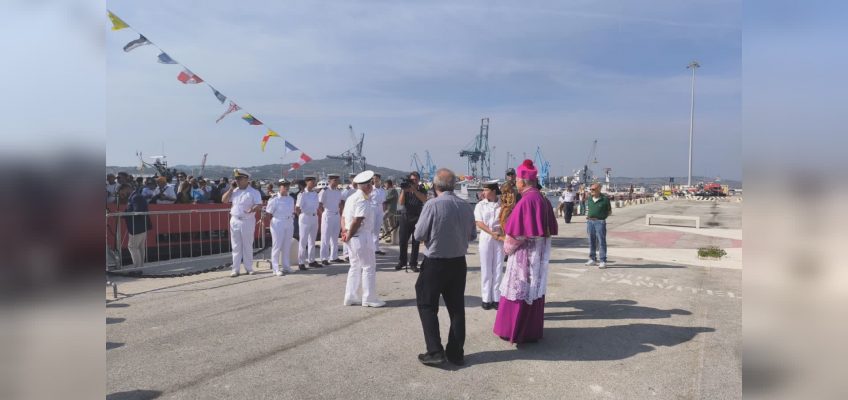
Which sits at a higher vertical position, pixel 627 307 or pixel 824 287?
pixel 824 287

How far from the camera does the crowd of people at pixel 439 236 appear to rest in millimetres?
4621

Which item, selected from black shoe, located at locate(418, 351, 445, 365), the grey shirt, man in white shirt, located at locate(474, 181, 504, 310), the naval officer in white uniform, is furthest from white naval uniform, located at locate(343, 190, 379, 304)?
black shoe, located at locate(418, 351, 445, 365)

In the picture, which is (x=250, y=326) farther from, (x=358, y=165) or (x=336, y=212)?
(x=358, y=165)

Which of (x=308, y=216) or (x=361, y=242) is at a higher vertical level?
(x=308, y=216)

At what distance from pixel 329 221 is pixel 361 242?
3.89 metres

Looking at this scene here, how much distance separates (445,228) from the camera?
4621 mm

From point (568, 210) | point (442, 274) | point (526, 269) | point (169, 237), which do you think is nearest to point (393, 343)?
point (442, 274)

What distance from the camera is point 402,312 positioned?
6297 millimetres

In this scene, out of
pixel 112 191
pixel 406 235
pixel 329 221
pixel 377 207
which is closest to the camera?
pixel 406 235

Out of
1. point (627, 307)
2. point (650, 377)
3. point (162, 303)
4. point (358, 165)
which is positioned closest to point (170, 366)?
point (162, 303)

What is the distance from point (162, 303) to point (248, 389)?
3.49 meters

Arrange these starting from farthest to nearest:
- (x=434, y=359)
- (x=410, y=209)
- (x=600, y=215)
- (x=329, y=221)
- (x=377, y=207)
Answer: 1. (x=329, y=221)
2. (x=377, y=207)
3. (x=600, y=215)
4. (x=410, y=209)
5. (x=434, y=359)

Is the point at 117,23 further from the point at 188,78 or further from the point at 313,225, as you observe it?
the point at 313,225

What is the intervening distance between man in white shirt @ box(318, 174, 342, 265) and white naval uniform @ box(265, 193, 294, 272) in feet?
3.56
